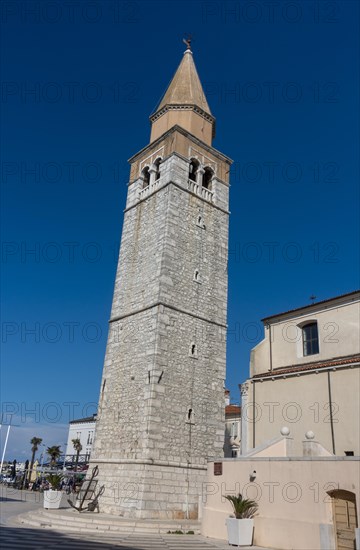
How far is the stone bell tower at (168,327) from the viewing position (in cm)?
1770

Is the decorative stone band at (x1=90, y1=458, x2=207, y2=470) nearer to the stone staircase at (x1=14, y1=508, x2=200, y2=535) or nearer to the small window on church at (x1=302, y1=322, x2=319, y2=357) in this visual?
the stone staircase at (x1=14, y1=508, x2=200, y2=535)

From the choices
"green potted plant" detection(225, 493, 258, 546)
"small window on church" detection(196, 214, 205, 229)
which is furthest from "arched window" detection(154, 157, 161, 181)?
"green potted plant" detection(225, 493, 258, 546)

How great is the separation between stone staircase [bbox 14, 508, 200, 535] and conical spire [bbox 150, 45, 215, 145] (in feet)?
64.7

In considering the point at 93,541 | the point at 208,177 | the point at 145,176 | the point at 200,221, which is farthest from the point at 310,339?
the point at 145,176

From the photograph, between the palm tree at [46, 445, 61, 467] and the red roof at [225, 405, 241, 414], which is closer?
the red roof at [225, 405, 241, 414]

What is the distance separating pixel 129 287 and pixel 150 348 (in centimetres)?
440

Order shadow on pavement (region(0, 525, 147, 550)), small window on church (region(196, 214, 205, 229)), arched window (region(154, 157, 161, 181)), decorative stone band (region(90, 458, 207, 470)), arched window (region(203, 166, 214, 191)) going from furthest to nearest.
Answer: arched window (region(203, 166, 214, 191)) < arched window (region(154, 157, 161, 181)) < small window on church (region(196, 214, 205, 229)) < decorative stone band (region(90, 458, 207, 470)) < shadow on pavement (region(0, 525, 147, 550))

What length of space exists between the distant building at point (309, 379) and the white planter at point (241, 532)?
15.8ft

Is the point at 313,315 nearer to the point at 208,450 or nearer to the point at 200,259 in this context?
the point at 200,259

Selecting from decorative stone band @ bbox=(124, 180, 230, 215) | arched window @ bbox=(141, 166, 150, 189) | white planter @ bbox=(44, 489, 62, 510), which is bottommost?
white planter @ bbox=(44, 489, 62, 510)

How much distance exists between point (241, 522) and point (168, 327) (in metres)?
8.97

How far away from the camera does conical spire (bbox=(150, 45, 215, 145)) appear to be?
2577cm

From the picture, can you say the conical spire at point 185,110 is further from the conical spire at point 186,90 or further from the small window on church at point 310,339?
the small window on church at point 310,339

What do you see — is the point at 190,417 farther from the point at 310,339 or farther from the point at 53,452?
the point at 53,452
